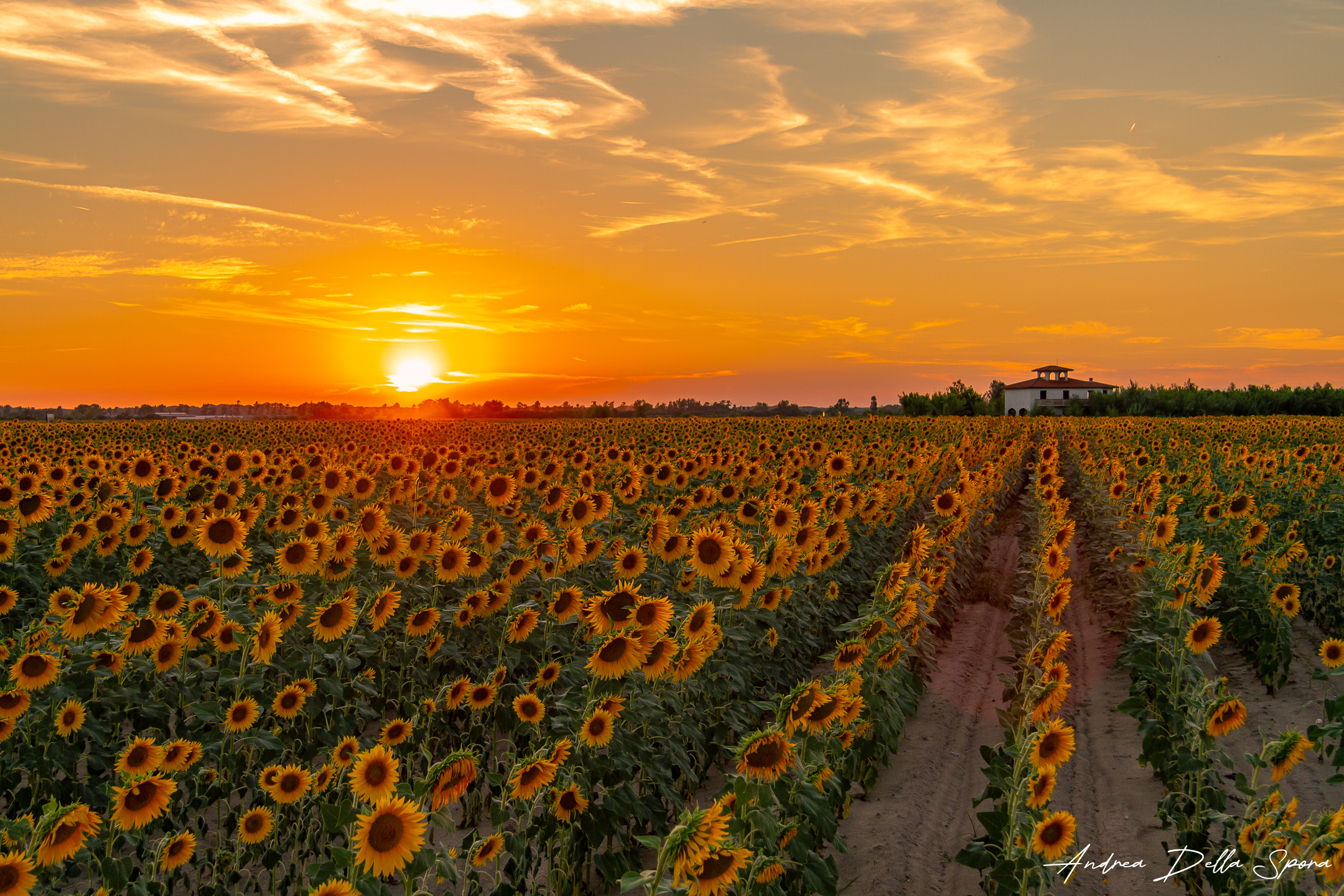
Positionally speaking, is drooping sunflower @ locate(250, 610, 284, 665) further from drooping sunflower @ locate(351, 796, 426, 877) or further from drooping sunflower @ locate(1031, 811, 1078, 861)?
drooping sunflower @ locate(1031, 811, 1078, 861)

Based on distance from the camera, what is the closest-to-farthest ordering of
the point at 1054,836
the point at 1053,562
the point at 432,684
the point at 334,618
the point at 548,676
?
the point at 1054,836, the point at 548,676, the point at 334,618, the point at 432,684, the point at 1053,562

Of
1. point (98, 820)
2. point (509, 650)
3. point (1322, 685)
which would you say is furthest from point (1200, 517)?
point (98, 820)

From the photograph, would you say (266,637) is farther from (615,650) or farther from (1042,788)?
(1042,788)

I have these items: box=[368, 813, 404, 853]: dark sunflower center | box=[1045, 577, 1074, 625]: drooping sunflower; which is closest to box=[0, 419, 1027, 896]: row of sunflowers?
box=[368, 813, 404, 853]: dark sunflower center

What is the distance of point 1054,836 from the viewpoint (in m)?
3.97

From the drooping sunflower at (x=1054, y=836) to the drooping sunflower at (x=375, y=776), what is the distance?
9.81ft

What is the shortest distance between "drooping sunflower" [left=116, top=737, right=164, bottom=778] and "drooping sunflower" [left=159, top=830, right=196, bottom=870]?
1.35 feet

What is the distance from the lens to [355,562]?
6.93 m

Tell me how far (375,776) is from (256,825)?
5.14 feet

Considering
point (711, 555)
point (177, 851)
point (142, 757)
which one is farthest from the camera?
point (711, 555)

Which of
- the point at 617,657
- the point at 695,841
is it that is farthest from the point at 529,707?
the point at 695,841

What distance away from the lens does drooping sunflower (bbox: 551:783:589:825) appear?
13.9ft

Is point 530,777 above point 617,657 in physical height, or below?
below

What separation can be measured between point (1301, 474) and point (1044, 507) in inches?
199
